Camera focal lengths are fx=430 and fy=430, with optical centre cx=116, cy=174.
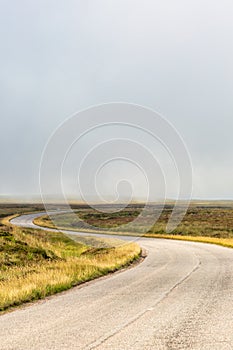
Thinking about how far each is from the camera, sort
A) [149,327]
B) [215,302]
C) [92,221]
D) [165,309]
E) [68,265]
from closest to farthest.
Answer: [149,327] → [165,309] → [215,302] → [68,265] → [92,221]

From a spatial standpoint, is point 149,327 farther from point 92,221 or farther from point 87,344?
point 92,221

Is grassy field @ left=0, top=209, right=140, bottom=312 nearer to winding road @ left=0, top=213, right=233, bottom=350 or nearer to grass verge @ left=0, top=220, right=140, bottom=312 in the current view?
grass verge @ left=0, top=220, right=140, bottom=312

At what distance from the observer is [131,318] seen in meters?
9.42

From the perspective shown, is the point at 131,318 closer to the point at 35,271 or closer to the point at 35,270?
the point at 35,271

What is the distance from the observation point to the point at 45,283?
14.8 meters

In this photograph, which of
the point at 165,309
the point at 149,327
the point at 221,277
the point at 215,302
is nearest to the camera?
the point at 149,327

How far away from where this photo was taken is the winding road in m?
7.36

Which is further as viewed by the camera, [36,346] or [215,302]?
[215,302]

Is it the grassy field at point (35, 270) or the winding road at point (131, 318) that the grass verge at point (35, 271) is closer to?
the grassy field at point (35, 270)

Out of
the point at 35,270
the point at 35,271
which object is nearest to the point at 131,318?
the point at 35,271

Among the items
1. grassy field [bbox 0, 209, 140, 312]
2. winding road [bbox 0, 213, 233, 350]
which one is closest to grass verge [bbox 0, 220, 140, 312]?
grassy field [bbox 0, 209, 140, 312]

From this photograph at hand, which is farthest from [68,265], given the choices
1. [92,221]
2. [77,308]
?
[92,221]

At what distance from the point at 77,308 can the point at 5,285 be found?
4.57 meters

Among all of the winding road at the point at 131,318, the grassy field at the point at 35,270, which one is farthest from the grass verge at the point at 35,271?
the winding road at the point at 131,318
